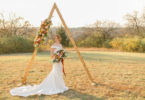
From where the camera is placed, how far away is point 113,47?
31766 mm

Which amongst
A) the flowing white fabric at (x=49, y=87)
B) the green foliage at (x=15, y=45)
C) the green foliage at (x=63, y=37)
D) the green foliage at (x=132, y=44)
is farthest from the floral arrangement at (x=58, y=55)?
the green foliage at (x=63, y=37)

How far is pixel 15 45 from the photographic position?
2480 centimetres

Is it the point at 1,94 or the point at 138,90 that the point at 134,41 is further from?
the point at 1,94

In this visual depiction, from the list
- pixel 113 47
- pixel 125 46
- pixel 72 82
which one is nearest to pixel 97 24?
pixel 113 47

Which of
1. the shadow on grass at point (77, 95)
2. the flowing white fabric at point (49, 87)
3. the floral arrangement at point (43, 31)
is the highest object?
the floral arrangement at point (43, 31)

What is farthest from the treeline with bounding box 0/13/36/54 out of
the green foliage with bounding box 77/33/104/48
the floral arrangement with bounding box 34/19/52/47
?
the floral arrangement with bounding box 34/19/52/47

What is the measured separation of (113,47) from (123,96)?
26.8 m

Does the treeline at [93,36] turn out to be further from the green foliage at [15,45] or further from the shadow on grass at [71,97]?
the shadow on grass at [71,97]

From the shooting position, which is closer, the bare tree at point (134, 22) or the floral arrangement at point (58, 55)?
the floral arrangement at point (58, 55)

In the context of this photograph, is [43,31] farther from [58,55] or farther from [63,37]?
[63,37]

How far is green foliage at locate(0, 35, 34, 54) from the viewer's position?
23641 millimetres

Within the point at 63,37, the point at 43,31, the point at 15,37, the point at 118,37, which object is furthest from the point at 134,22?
the point at 43,31

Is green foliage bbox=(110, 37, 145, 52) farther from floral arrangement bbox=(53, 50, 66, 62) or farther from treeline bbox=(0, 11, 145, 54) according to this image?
floral arrangement bbox=(53, 50, 66, 62)

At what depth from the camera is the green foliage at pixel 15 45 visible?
23.6m
